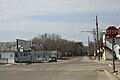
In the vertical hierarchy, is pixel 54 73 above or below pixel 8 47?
below

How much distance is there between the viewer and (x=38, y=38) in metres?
177

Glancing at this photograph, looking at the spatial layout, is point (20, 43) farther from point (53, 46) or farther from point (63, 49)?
point (63, 49)

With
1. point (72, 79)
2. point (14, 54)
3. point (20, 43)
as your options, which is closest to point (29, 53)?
point (20, 43)

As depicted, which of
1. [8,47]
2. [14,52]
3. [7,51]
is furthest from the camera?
[8,47]

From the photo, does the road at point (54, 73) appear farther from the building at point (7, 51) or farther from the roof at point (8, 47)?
the roof at point (8, 47)

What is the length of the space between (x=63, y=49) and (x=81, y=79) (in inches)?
6035

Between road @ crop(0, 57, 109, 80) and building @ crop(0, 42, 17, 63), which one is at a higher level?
building @ crop(0, 42, 17, 63)

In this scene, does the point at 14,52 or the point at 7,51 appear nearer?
the point at 14,52

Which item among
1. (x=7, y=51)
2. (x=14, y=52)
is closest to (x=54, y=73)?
(x=14, y=52)

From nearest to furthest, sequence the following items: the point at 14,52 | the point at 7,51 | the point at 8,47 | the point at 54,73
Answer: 1. the point at 54,73
2. the point at 14,52
3. the point at 7,51
4. the point at 8,47

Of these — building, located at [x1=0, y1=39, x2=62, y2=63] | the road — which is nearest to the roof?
building, located at [x1=0, y1=39, x2=62, y2=63]

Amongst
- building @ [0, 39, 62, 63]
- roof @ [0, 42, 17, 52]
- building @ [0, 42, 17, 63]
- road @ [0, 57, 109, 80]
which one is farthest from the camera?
roof @ [0, 42, 17, 52]

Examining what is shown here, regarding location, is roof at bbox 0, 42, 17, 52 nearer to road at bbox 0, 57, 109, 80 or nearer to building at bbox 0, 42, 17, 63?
building at bbox 0, 42, 17, 63

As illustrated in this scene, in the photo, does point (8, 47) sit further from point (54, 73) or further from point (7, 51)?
point (54, 73)
